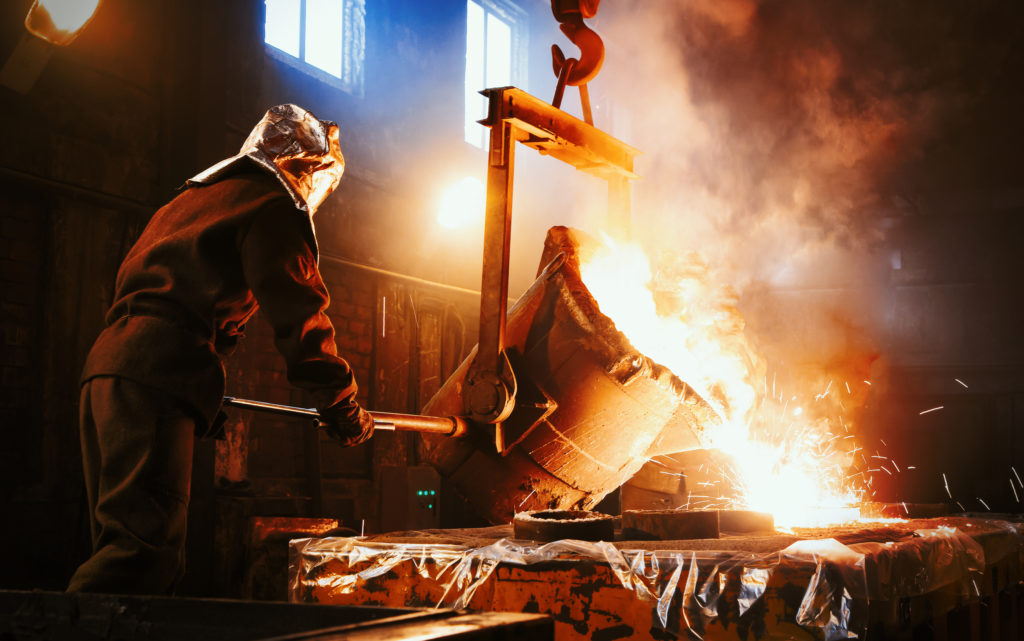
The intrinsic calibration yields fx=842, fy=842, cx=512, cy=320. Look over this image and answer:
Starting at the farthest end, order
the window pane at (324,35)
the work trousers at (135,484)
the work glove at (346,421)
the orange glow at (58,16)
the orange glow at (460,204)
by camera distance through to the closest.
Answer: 1. the orange glow at (460,204)
2. the window pane at (324,35)
3. the orange glow at (58,16)
4. the work glove at (346,421)
5. the work trousers at (135,484)

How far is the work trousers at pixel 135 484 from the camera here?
203cm

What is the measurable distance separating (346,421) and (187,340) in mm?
552

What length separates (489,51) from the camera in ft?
32.8

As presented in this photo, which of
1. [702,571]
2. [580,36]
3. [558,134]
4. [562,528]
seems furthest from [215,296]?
[580,36]

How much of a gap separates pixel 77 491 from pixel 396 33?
5259mm

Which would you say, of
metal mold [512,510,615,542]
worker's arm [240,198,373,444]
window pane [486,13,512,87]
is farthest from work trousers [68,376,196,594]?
window pane [486,13,512,87]

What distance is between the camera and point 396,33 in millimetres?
8352

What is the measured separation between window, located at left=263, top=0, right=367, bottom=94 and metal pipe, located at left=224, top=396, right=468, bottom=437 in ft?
16.9

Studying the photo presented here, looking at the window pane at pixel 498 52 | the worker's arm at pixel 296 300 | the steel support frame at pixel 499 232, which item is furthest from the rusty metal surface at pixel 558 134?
the window pane at pixel 498 52

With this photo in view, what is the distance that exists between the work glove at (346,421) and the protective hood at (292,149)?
608 millimetres

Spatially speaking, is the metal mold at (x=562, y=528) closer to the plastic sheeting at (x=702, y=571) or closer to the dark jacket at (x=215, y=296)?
the plastic sheeting at (x=702, y=571)

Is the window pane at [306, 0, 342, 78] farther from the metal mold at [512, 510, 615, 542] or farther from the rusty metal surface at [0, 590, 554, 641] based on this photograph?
the rusty metal surface at [0, 590, 554, 641]

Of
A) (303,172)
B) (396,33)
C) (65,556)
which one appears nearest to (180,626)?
(303,172)

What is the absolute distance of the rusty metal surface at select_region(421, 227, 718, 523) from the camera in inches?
110
